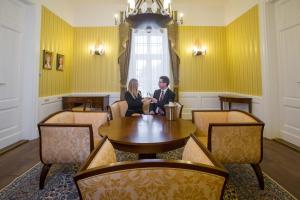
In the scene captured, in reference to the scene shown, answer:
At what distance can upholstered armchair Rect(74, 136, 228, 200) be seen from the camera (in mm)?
832

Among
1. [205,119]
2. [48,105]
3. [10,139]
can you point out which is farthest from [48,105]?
[205,119]

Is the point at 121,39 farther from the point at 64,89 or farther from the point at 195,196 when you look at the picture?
the point at 195,196

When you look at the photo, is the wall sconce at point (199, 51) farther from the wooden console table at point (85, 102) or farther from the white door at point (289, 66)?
the wooden console table at point (85, 102)

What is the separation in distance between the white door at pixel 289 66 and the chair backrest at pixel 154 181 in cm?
368

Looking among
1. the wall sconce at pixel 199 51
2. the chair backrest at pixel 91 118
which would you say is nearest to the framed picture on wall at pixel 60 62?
the chair backrest at pixel 91 118

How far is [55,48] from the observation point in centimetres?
479

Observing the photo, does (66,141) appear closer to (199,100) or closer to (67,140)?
(67,140)

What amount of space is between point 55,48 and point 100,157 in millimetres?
4628

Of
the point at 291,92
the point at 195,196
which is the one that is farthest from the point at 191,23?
the point at 195,196

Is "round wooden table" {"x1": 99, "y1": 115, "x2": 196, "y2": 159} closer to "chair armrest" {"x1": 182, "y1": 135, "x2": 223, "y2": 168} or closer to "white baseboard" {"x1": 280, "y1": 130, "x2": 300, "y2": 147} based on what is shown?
"chair armrest" {"x1": 182, "y1": 135, "x2": 223, "y2": 168}

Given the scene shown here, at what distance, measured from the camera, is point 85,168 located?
35.4 inches

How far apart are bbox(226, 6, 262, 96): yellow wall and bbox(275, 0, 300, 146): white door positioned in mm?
462

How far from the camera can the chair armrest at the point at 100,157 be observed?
3.11ft

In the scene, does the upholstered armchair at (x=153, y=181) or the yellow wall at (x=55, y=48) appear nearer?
the upholstered armchair at (x=153, y=181)
